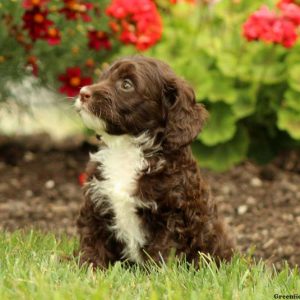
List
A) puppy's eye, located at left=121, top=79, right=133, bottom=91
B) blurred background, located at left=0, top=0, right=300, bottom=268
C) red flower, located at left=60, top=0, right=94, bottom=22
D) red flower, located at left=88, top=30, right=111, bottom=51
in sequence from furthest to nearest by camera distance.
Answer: red flower, located at left=88, top=30, right=111, bottom=51 → blurred background, located at left=0, top=0, right=300, bottom=268 → red flower, located at left=60, top=0, right=94, bottom=22 → puppy's eye, located at left=121, top=79, right=133, bottom=91

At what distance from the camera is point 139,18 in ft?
21.4

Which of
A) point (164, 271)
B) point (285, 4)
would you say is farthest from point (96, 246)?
point (285, 4)

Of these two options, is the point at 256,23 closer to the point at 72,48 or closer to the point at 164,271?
the point at 72,48

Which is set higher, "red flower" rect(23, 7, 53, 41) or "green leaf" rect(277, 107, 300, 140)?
"red flower" rect(23, 7, 53, 41)

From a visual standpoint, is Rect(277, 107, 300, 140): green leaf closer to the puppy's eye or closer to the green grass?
the green grass

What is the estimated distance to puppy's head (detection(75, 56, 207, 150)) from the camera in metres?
4.13

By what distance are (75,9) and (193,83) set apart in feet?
5.03

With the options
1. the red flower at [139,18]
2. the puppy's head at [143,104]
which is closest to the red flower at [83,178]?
the puppy's head at [143,104]

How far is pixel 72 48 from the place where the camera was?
7160mm

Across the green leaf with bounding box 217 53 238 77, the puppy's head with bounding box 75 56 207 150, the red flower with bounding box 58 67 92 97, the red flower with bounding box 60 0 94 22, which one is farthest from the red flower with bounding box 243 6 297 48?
the puppy's head with bounding box 75 56 207 150

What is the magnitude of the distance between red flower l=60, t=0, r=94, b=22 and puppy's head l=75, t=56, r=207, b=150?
6.48ft

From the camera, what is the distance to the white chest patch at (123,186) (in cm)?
425

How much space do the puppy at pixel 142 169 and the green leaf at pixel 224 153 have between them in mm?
3012

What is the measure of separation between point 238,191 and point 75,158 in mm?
1892
